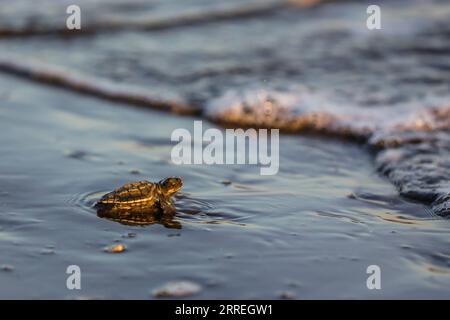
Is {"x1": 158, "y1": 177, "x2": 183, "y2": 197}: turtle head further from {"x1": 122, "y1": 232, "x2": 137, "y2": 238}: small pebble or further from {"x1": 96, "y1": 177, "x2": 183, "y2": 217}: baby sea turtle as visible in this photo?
{"x1": 122, "y1": 232, "x2": 137, "y2": 238}: small pebble

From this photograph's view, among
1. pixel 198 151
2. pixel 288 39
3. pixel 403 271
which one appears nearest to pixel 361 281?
pixel 403 271

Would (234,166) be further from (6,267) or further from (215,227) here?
(6,267)

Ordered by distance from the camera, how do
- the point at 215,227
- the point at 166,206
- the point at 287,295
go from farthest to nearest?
the point at 166,206, the point at 215,227, the point at 287,295

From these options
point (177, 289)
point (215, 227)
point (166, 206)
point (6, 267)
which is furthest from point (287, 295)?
point (6, 267)

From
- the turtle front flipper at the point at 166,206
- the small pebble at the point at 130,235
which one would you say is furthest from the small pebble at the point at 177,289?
the turtle front flipper at the point at 166,206

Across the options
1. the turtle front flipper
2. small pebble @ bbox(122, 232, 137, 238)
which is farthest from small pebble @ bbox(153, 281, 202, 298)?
the turtle front flipper

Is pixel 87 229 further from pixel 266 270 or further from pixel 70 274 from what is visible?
pixel 266 270

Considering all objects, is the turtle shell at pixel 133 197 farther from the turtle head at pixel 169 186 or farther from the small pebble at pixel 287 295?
the small pebble at pixel 287 295
